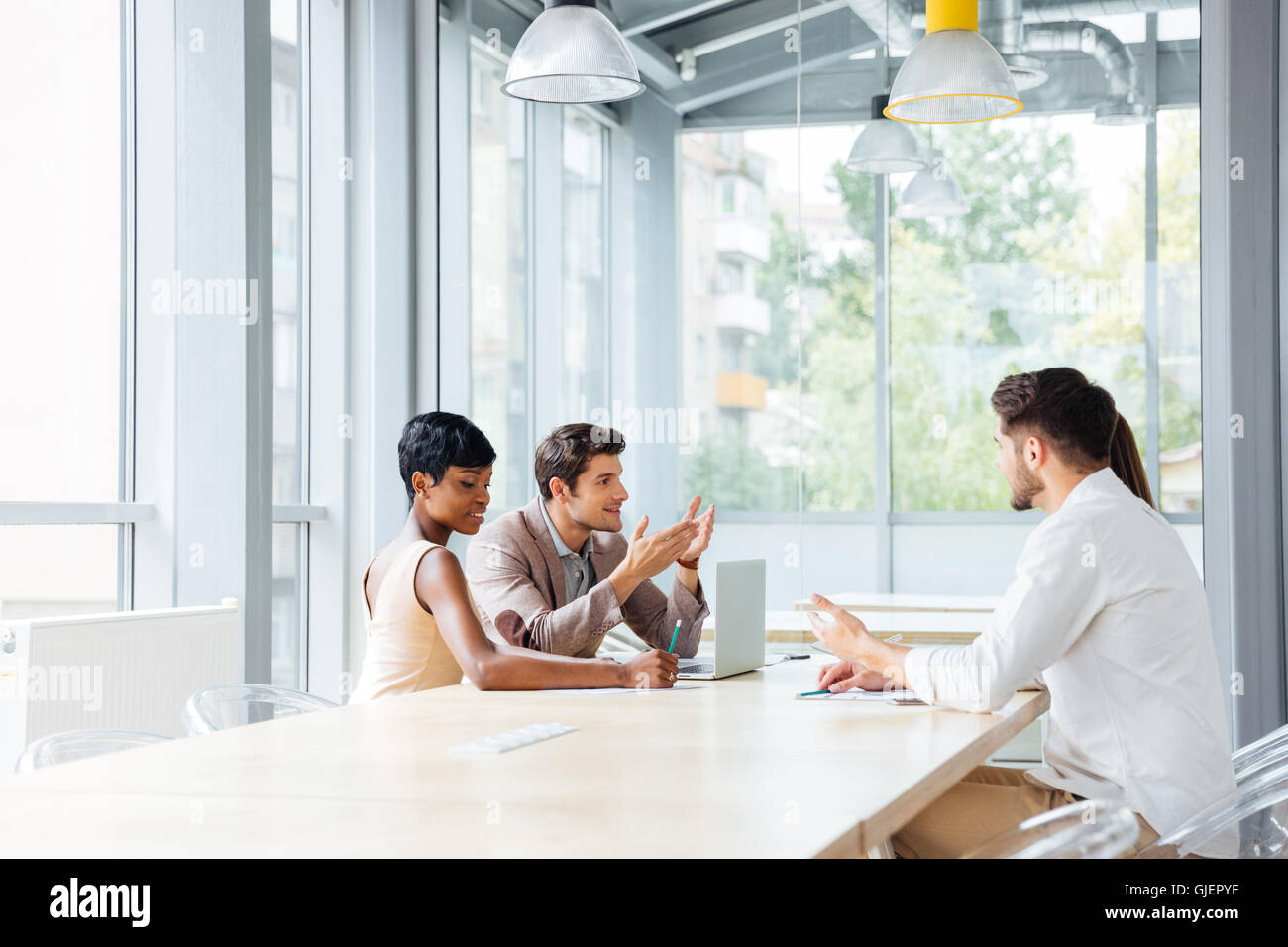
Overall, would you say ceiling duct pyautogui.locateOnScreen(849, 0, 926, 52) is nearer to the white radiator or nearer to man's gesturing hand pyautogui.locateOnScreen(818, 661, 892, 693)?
man's gesturing hand pyautogui.locateOnScreen(818, 661, 892, 693)

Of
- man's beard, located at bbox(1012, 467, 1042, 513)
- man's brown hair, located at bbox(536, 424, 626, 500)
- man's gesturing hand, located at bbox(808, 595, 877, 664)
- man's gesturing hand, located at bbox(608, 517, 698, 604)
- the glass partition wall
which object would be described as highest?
the glass partition wall

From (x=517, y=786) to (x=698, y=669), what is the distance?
1538 millimetres

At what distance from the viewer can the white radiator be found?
10.3 ft

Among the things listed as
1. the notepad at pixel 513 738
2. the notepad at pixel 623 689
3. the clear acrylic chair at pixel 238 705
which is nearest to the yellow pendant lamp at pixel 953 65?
the notepad at pixel 623 689

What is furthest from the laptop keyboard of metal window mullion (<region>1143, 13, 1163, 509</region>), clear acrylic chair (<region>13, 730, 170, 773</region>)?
metal window mullion (<region>1143, 13, 1163, 509</region>)

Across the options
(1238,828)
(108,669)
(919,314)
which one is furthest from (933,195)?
(108,669)

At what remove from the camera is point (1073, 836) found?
1.48 meters

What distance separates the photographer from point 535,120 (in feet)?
18.8

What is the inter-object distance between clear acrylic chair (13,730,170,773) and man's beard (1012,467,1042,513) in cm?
170

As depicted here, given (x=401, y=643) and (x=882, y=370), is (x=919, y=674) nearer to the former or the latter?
(x=401, y=643)

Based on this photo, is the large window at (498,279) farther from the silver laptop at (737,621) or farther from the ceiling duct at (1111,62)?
the silver laptop at (737,621)

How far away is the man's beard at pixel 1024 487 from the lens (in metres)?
2.54

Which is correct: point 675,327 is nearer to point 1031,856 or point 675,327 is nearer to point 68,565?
point 68,565
